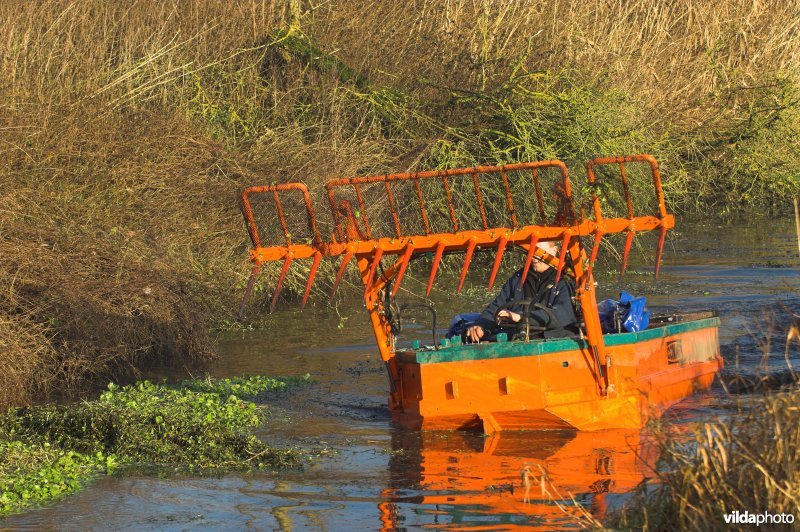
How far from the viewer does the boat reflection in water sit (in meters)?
7.35

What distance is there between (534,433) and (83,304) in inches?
180

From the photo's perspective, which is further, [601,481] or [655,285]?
[655,285]

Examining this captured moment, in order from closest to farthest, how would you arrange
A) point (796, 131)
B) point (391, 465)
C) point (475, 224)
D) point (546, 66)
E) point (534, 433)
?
point (391, 465), point (534, 433), point (475, 224), point (546, 66), point (796, 131)

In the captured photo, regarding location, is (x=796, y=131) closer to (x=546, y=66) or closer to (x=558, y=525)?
(x=546, y=66)

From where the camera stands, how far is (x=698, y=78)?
75.8 feet

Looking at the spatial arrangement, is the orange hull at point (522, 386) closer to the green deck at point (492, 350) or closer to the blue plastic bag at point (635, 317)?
the green deck at point (492, 350)

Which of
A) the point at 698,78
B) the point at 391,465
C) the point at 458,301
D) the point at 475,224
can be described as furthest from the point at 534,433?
the point at 698,78

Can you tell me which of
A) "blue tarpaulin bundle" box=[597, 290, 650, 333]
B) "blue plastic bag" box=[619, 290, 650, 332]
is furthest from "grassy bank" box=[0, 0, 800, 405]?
"blue plastic bag" box=[619, 290, 650, 332]

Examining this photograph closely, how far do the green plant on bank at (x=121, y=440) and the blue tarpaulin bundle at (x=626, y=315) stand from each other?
2977mm

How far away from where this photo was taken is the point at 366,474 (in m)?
8.58

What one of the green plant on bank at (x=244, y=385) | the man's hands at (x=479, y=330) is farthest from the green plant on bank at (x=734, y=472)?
the green plant on bank at (x=244, y=385)

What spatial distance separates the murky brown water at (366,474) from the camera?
7.46 meters

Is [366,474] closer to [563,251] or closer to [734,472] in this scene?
[563,251]

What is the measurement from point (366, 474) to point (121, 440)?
1.83 m
